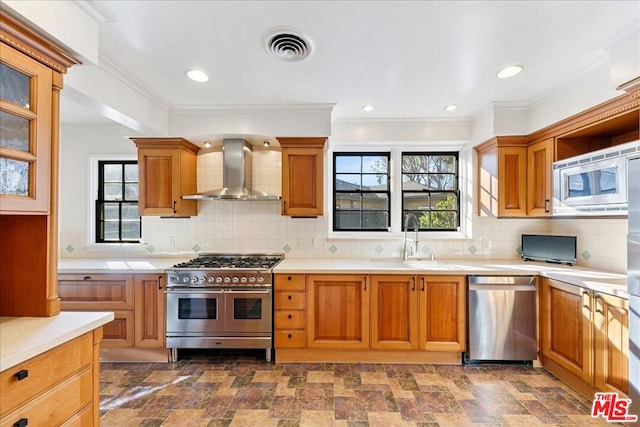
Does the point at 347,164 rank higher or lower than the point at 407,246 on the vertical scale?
higher

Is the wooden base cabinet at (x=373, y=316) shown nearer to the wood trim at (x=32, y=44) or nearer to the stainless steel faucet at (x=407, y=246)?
the stainless steel faucet at (x=407, y=246)

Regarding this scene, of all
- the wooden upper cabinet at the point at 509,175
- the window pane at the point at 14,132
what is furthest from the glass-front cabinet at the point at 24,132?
the wooden upper cabinet at the point at 509,175

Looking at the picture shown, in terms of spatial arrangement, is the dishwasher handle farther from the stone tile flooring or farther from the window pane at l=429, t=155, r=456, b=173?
the window pane at l=429, t=155, r=456, b=173

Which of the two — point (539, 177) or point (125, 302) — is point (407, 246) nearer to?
point (539, 177)

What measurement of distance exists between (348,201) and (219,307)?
1.89 meters

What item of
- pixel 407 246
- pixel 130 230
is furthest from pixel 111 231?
pixel 407 246

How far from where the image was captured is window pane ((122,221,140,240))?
3748 millimetres

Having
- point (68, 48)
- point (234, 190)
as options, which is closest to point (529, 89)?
point (234, 190)

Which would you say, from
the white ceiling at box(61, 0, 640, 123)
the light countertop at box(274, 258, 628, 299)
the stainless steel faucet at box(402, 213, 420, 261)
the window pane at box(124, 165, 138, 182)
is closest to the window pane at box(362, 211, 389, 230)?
the stainless steel faucet at box(402, 213, 420, 261)

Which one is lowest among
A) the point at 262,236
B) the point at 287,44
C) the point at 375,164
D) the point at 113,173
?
the point at 262,236

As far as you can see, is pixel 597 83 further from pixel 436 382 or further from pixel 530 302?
pixel 436 382

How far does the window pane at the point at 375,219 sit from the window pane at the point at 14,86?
3109 mm

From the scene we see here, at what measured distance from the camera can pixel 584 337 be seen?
7.57ft

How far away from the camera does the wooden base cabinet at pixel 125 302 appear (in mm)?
2918
